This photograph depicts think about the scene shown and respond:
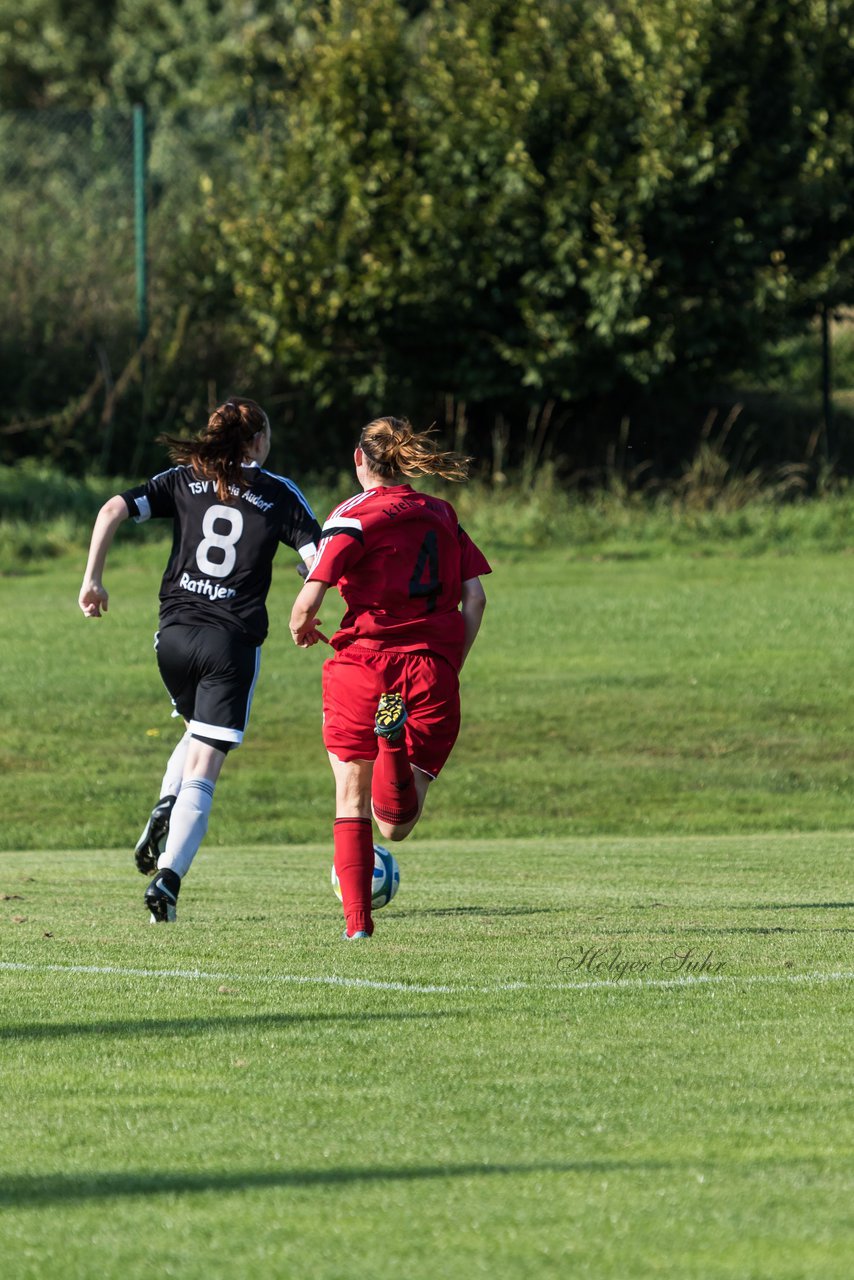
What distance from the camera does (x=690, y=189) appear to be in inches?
1022

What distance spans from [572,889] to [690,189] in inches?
714

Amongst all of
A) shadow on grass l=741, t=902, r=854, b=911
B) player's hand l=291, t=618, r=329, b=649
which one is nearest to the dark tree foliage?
shadow on grass l=741, t=902, r=854, b=911

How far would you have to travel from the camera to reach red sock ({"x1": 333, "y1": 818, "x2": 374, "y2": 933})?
7.25 m

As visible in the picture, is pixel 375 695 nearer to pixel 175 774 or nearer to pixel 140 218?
pixel 175 774

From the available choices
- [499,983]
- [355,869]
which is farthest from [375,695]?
[499,983]

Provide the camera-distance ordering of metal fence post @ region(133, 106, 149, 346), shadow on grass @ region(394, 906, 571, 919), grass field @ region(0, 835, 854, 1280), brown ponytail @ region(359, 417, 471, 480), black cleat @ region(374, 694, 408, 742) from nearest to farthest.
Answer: grass field @ region(0, 835, 854, 1280) → black cleat @ region(374, 694, 408, 742) → brown ponytail @ region(359, 417, 471, 480) → shadow on grass @ region(394, 906, 571, 919) → metal fence post @ region(133, 106, 149, 346)

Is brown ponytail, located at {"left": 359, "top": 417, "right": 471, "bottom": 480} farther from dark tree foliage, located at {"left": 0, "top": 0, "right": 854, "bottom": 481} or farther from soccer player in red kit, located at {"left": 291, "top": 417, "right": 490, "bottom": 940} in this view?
dark tree foliage, located at {"left": 0, "top": 0, "right": 854, "bottom": 481}

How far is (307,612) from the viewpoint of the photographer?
7.27 meters

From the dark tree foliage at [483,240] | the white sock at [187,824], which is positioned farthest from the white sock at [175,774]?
the dark tree foliage at [483,240]

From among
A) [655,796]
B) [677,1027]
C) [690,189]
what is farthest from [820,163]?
[677,1027]

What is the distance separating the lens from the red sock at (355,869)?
725 cm

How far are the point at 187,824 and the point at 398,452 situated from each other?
1.79 metres

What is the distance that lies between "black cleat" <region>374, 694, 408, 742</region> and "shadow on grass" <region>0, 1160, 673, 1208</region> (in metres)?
3.33

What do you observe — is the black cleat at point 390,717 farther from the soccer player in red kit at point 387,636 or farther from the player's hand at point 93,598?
the player's hand at point 93,598
